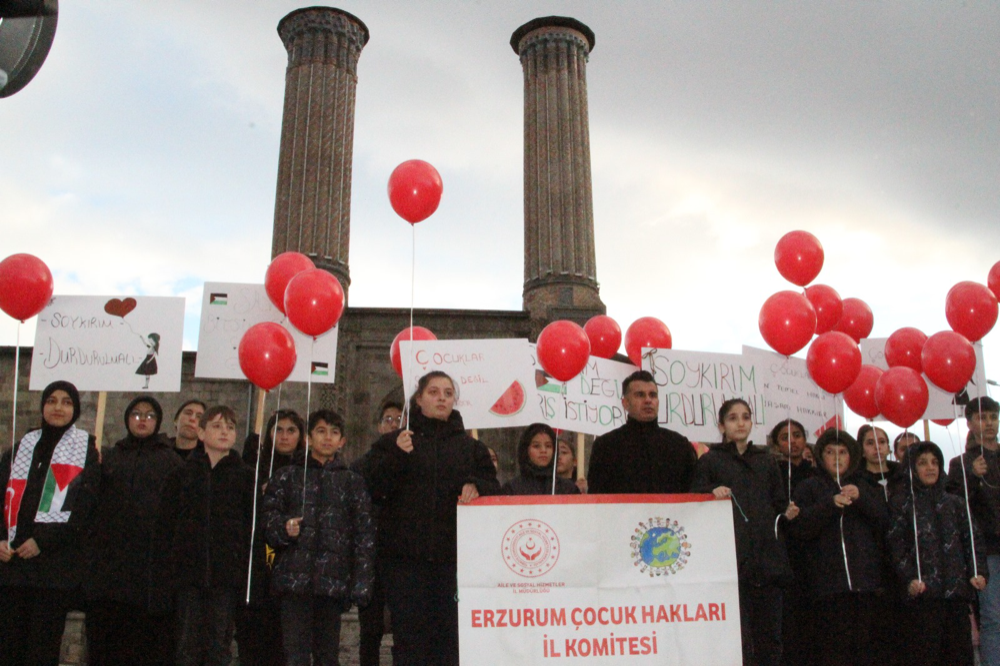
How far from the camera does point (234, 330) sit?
22.4 feet

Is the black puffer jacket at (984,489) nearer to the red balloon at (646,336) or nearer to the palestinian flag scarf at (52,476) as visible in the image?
the red balloon at (646,336)

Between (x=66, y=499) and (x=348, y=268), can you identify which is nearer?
(x=66, y=499)

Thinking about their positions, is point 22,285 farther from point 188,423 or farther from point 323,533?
point 323,533

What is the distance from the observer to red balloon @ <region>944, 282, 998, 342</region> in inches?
245

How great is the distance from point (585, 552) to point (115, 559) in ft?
8.39

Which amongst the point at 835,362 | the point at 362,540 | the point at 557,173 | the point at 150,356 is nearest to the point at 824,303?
the point at 835,362

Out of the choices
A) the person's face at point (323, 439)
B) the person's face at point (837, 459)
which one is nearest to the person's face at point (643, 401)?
the person's face at point (837, 459)

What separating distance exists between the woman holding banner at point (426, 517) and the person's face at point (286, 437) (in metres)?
0.97

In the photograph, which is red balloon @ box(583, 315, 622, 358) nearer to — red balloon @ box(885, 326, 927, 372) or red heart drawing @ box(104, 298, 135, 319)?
red balloon @ box(885, 326, 927, 372)

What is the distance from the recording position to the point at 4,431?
11953 mm

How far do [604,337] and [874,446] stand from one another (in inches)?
108

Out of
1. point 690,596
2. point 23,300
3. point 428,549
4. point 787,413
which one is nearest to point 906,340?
point 787,413

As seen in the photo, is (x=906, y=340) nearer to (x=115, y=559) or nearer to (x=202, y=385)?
(x=115, y=559)

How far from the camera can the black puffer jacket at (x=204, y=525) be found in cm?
412
